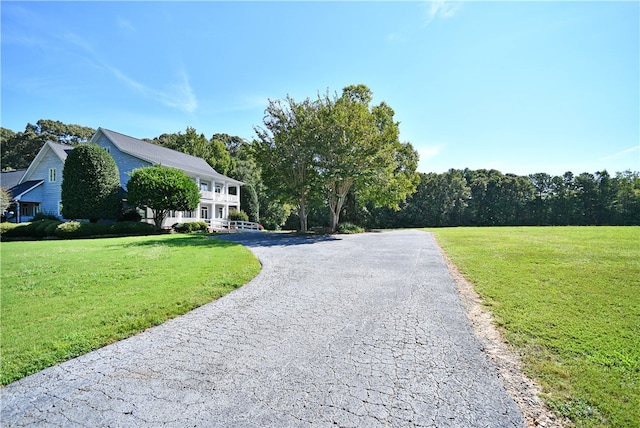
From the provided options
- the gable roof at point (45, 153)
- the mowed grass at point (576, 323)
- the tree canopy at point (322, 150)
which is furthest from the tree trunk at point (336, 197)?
the gable roof at point (45, 153)

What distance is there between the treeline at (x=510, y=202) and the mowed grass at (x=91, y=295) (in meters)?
33.7

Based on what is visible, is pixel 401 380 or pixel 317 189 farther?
pixel 317 189

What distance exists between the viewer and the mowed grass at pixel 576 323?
254 centimetres

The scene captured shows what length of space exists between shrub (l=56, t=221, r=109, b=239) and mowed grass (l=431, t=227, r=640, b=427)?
20.7 meters

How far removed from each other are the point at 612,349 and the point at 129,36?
13726mm

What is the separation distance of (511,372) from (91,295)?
7.03 meters

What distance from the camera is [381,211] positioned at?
4341 cm

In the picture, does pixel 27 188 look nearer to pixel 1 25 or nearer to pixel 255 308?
pixel 1 25

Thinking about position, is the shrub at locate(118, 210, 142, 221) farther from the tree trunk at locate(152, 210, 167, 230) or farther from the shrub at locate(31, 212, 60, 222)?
the shrub at locate(31, 212, 60, 222)

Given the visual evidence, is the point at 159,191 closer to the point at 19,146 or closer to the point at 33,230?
the point at 33,230

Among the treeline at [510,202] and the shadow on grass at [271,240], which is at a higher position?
the treeline at [510,202]

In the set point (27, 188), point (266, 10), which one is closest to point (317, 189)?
point (266, 10)

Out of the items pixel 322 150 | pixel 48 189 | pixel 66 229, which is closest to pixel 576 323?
pixel 322 150

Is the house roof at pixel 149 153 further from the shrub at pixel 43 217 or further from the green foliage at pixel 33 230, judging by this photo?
the green foliage at pixel 33 230
